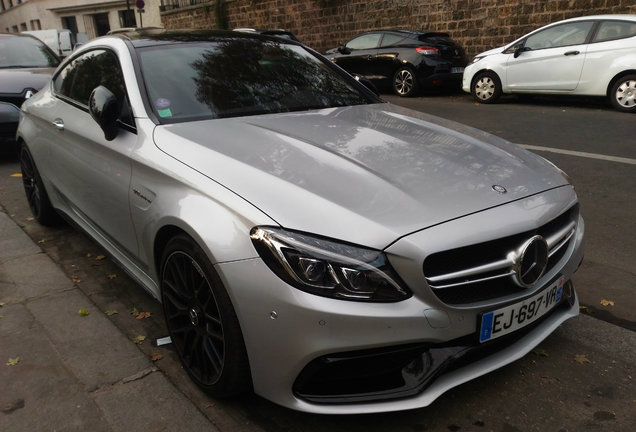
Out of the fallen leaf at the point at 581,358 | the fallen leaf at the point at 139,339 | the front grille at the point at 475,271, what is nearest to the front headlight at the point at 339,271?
the front grille at the point at 475,271

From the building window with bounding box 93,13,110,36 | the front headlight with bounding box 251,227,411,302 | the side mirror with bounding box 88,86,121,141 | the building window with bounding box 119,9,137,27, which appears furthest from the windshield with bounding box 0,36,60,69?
the building window with bounding box 93,13,110,36

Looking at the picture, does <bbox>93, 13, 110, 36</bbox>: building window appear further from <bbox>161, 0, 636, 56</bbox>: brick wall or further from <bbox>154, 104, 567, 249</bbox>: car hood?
<bbox>154, 104, 567, 249</bbox>: car hood

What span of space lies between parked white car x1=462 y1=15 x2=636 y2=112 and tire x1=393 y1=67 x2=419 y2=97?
165 centimetres

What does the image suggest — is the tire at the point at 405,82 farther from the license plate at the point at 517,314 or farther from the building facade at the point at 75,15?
the building facade at the point at 75,15

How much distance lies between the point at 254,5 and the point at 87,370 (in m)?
21.4

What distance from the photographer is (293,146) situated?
2.65 meters

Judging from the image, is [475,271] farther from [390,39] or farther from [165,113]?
[390,39]

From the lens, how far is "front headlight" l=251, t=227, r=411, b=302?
2004 millimetres

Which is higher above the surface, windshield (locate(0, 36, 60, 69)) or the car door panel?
windshield (locate(0, 36, 60, 69))

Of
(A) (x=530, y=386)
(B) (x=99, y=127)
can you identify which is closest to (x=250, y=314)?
(A) (x=530, y=386)

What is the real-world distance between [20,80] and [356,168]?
6.74 metres

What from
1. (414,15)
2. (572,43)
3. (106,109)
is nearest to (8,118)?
(106,109)

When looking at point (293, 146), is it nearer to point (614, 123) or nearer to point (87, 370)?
point (87, 370)

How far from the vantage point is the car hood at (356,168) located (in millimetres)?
2100
